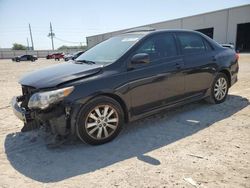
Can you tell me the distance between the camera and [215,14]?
3772 centimetres

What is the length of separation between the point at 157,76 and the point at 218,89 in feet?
6.67

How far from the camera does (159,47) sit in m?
4.52

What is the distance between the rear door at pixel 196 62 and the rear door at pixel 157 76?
0.21 m

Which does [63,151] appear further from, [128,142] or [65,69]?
[65,69]

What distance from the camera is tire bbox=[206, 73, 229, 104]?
18.0 ft

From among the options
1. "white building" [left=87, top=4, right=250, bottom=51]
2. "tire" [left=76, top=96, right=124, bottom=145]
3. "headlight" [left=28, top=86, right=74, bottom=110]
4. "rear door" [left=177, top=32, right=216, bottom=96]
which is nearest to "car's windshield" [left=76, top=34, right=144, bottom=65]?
"tire" [left=76, top=96, right=124, bottom=145]

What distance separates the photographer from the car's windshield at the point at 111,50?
4.17 metres

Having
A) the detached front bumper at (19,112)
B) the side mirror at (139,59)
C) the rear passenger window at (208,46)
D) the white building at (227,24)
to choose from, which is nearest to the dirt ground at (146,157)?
the detached front bumper at (19,112)

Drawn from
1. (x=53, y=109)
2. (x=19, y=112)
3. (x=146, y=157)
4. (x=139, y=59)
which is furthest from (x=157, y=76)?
(x=19, y=112)

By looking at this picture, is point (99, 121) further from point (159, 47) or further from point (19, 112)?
point (159, 47)

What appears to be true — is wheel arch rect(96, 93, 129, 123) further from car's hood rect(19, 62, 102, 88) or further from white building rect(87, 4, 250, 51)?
white building rect(87, 4, 250, 51)

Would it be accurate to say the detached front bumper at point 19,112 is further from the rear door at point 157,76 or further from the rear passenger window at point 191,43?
the rear passenger window at point 191,43

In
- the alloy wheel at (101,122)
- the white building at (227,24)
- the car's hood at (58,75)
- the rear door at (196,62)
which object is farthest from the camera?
the white building at (227,24)

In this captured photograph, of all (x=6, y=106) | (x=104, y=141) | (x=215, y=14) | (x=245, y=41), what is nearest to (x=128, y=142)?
(x=104, y=141)
